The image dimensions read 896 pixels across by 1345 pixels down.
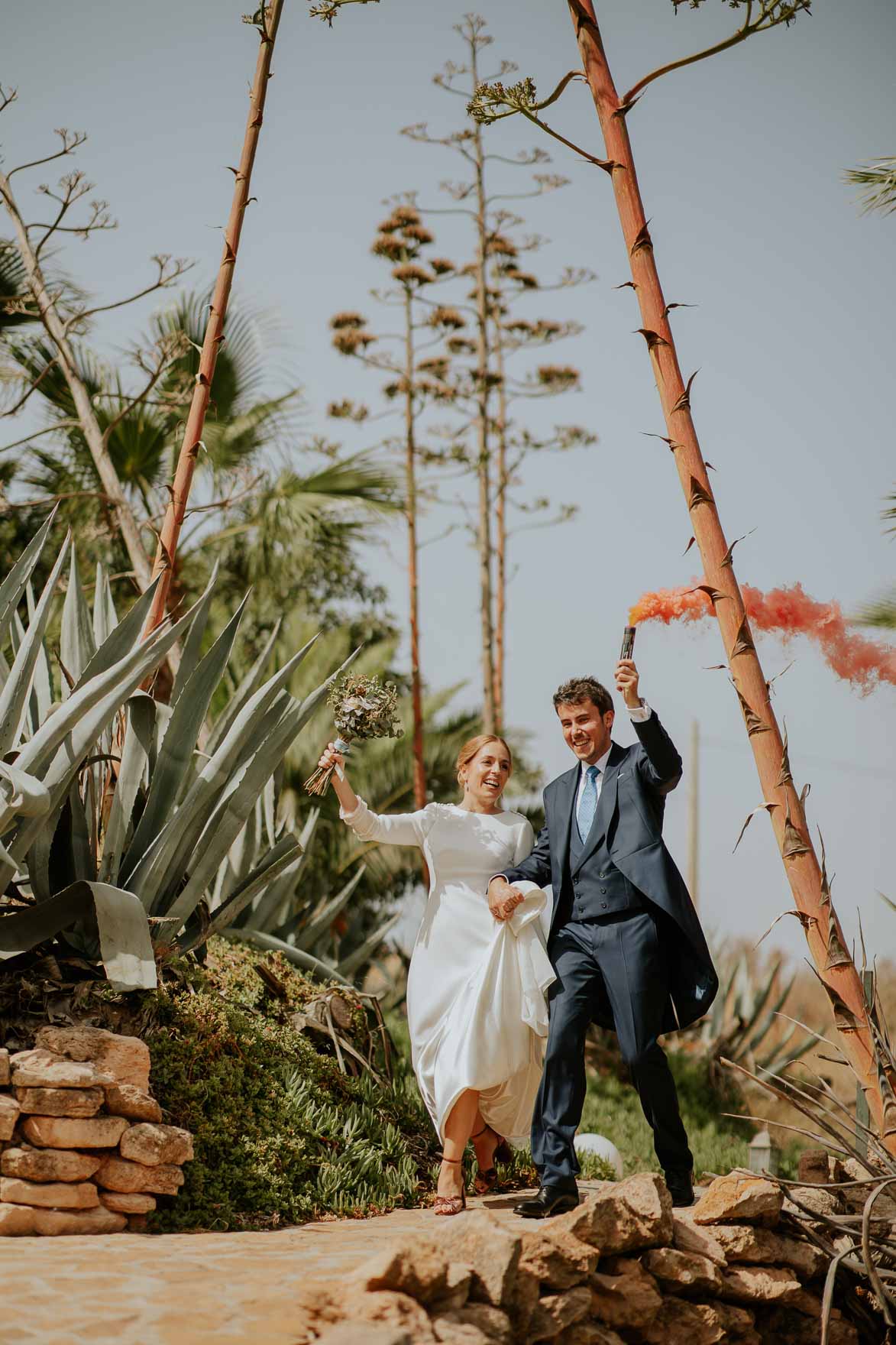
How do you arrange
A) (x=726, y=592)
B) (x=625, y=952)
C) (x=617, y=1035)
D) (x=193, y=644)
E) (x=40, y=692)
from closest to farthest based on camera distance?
(x=726, y=592), (x=617, y=1035), (x=625, y=952), (x=193, y=644), (x=40, y=692)

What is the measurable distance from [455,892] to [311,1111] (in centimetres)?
Answer: 101

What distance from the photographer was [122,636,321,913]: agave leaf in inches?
185

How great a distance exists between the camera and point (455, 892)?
505cm

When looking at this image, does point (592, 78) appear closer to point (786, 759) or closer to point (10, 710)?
point (786, 759)

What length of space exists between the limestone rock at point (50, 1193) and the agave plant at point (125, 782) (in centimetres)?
62

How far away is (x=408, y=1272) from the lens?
2.93 meters

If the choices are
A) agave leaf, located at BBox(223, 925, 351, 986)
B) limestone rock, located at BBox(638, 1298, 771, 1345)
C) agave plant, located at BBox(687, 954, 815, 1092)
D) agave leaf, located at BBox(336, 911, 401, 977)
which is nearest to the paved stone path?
limestone rock, located at BBox(638, 1298, 771, 1345)

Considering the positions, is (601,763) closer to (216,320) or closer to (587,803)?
(587,803)

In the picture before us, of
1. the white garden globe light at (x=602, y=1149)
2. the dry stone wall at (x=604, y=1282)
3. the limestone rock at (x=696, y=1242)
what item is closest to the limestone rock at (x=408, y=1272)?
the dry stone wall at (x=604, y=1282)

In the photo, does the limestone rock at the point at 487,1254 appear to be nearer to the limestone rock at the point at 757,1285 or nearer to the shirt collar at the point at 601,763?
the limestone rock at the point at 757,1285

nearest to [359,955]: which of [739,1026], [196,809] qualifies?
[196,809]

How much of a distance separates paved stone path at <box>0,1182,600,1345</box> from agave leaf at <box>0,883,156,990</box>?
801 mm

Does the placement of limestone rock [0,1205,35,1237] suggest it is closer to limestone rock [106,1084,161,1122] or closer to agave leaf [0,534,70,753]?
limestone rock [106,1084,161,1122]

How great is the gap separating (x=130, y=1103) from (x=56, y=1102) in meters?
0.26
